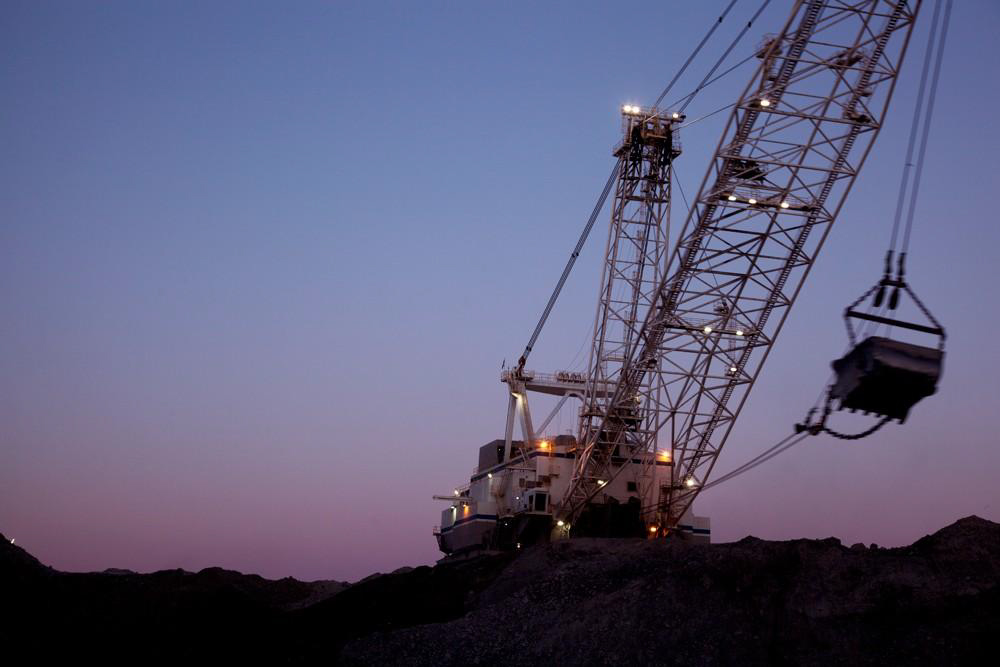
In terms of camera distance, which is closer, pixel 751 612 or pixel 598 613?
pixel 751 612

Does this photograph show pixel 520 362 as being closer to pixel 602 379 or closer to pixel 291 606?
pixel 602 379

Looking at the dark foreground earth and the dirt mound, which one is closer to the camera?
the dirt mound

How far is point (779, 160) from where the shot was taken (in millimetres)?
30594

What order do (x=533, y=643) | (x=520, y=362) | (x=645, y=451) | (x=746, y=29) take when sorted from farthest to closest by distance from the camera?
(x=520, y=362)
(x=645, y=451)
(x=746, y=29)
(x=533, y=643)

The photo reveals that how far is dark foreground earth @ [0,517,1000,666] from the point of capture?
74.0 feet

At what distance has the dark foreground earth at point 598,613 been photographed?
22.6 m

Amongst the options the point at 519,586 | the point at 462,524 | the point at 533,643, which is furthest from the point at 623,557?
the point at 462,524

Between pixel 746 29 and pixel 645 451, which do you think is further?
pixel 645 451

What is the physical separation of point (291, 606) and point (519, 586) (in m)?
19.0

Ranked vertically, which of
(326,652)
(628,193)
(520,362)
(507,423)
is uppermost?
(628,193)

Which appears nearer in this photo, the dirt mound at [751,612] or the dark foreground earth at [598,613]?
the dirt mound at [751,612]

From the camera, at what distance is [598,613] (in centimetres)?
2639

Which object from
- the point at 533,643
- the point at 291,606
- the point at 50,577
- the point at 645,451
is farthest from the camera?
the point at 291,606

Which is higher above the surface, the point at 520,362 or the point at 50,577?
the point at 520,362
